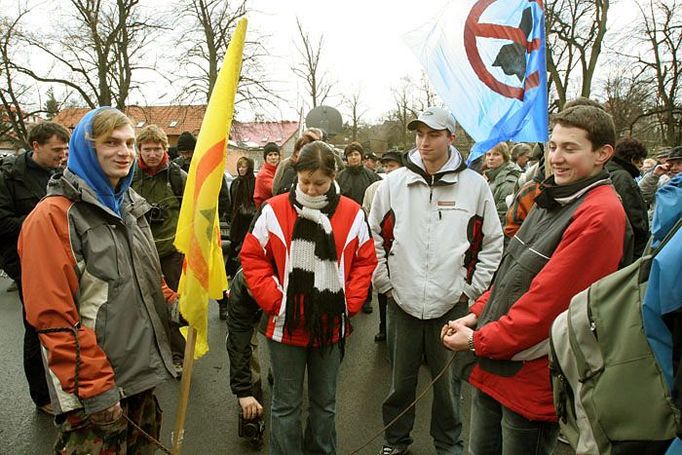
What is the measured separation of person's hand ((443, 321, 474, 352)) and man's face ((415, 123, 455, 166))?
1058mm

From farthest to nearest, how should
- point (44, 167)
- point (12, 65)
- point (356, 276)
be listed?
point (12, 65) → point (44, 167) → point (356, 276)

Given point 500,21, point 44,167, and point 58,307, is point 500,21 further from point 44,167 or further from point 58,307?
point 44,167

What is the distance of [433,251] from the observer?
108 inches

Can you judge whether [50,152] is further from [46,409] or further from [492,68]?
[492,68]

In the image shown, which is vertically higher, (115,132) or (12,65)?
(12,65)

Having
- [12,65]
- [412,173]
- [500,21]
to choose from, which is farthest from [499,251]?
[12,65]

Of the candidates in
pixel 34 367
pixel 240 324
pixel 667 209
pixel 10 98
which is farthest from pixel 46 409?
pixel 10 98

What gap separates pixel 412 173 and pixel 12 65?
2064 centimetres

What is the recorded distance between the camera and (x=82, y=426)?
1916 millimetres

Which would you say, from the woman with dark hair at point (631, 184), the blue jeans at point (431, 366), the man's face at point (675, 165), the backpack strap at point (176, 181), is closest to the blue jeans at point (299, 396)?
the blue jeans at point (431, 366)

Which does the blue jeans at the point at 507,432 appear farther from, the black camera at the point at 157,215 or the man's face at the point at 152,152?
the man's face at the point at 152,152

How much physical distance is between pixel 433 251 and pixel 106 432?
185 centimetres

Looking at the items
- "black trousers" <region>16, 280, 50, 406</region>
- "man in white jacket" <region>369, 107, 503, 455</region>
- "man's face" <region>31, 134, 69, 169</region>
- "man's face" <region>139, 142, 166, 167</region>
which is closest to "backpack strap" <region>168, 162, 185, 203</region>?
"man's face" <region>139, 142, 166, 167</region>

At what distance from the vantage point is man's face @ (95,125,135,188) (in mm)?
1997
